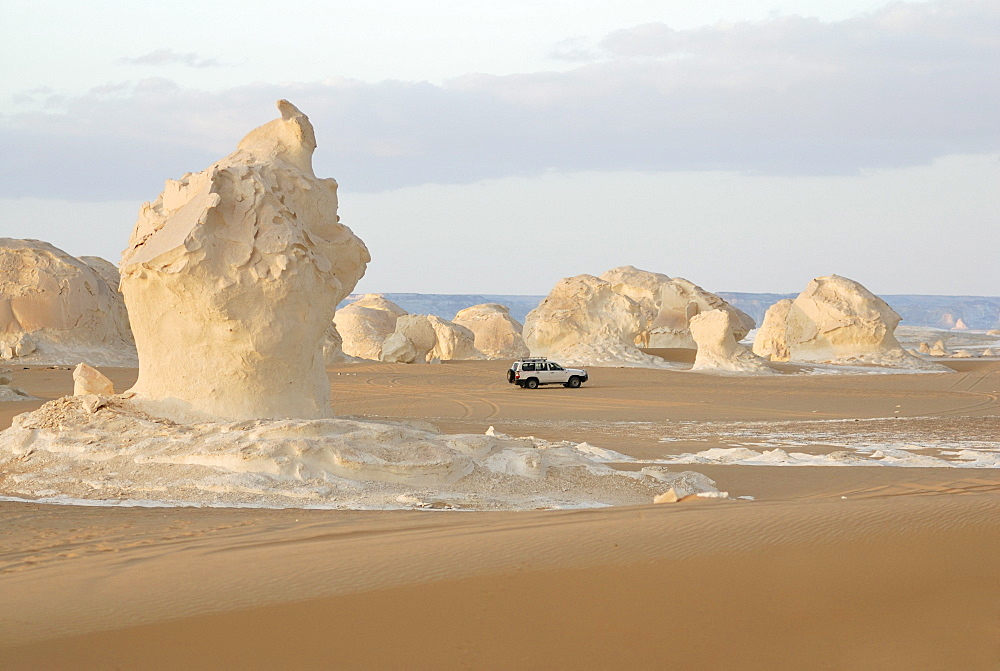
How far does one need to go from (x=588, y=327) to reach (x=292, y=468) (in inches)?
1195

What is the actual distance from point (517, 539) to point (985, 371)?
34.3 m

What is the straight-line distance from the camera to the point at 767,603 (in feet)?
17.9

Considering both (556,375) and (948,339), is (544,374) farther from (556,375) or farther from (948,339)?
(948,339)

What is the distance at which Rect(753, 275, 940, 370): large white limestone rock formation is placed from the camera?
40.5 metres

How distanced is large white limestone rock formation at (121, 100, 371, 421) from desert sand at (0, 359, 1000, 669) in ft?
10.2

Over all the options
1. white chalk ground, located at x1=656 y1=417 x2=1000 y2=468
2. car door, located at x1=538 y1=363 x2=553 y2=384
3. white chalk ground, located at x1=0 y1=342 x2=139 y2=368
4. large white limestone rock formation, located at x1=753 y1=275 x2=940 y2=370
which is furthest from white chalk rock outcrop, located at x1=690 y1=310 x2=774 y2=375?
white chalk ground, located at x1=0 y1=342 x2=139 y2=368

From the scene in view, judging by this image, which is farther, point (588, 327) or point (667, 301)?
point (667, 301)

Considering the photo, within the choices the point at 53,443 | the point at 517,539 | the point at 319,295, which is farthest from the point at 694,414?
the point at 517,539

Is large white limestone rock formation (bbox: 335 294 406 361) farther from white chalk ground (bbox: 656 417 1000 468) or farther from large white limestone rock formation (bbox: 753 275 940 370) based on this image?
white chalk ground (bbox: 656 417 1000 468)

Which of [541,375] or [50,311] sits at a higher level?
[50,311]

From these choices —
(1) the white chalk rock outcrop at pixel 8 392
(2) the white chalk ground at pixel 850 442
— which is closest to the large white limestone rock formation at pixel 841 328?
(2) the white chalk ground at pixel 850 442

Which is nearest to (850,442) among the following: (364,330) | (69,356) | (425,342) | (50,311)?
(425,342)

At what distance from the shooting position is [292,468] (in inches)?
393

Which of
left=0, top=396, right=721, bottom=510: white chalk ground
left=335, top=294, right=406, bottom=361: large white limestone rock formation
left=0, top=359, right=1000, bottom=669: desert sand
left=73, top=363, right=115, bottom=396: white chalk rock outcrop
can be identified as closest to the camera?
left=0, top=359, right=1000, bottom=669: desert sand
